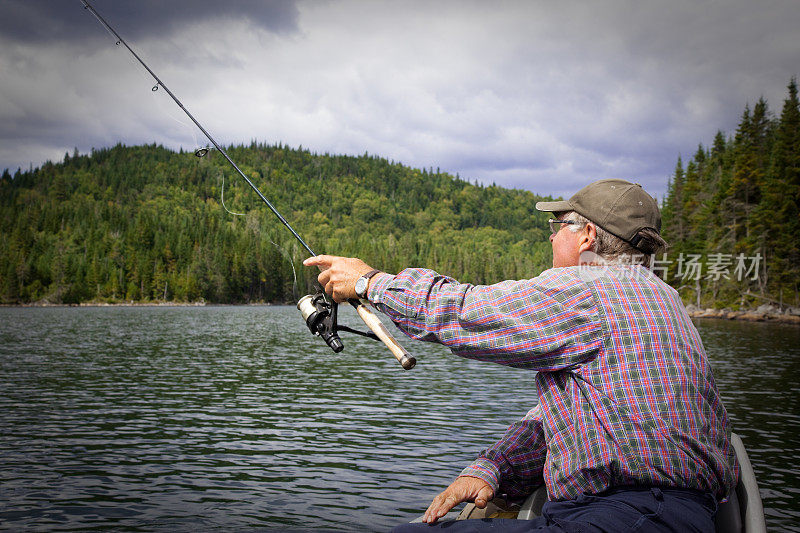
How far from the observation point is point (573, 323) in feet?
8.39

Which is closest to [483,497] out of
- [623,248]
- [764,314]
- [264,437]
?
[623,248]

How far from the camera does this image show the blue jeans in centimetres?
246

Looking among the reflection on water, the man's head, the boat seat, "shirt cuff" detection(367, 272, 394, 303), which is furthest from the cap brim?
the reflection on water

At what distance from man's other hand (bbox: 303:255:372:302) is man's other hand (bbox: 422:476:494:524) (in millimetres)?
1295

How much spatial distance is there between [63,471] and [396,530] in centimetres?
1012

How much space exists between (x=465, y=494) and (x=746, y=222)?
6858cm

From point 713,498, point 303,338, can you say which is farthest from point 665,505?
point 303,338

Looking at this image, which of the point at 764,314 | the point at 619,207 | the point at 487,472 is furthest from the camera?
the point at 764,314

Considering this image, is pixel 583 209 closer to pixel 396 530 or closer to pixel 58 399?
pixel 396 530

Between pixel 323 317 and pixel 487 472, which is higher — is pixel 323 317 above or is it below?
above

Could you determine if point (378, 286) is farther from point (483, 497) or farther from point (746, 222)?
point (746, 222)

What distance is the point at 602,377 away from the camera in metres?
2.59

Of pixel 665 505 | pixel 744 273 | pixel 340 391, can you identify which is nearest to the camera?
pixel 665 505

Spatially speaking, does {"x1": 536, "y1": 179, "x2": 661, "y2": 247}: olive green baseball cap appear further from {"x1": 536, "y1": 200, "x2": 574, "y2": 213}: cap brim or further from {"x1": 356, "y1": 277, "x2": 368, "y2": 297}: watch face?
{"x1": 356, "y1": 277, "x2": 368, "y2": 297}: watch face
